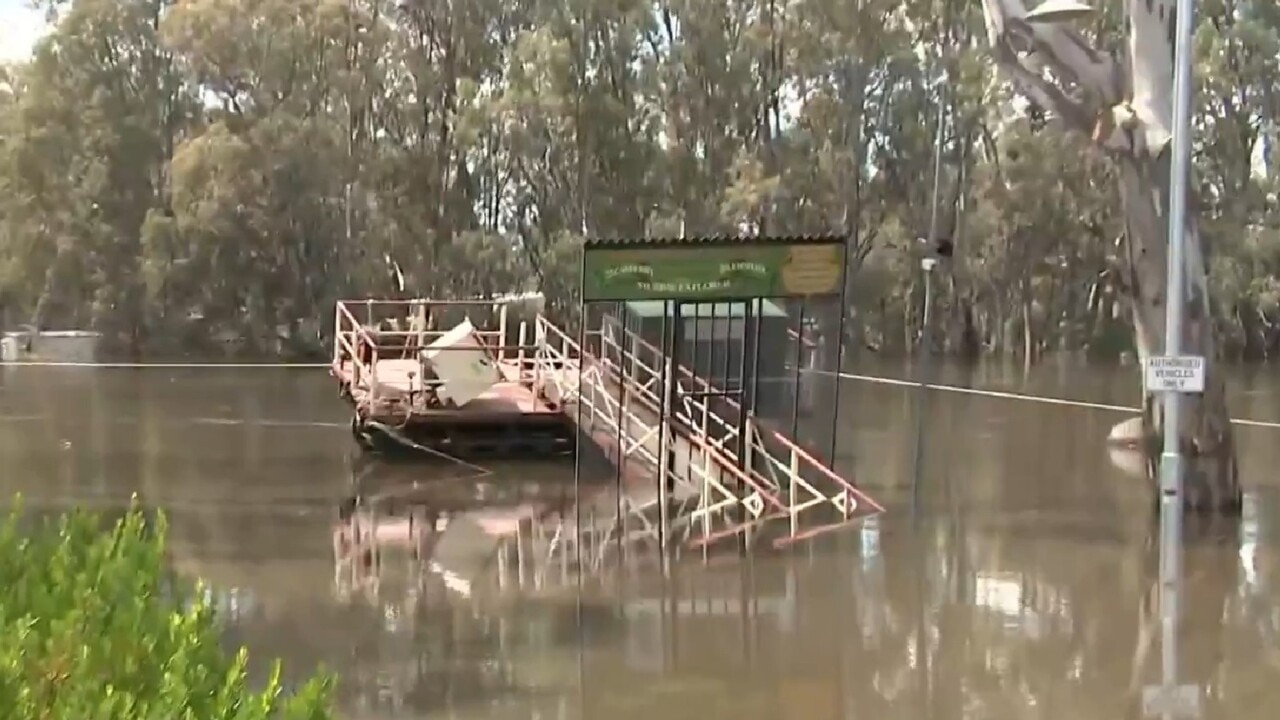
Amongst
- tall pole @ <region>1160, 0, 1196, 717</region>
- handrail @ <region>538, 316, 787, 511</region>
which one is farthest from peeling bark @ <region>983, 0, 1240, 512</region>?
handrail @ <region>538, 316, 787, 511</region>

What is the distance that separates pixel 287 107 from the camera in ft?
172

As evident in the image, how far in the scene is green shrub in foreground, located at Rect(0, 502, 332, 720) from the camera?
412 centimetres

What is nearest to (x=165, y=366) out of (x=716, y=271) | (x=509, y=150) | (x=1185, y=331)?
(x=509, y=150)

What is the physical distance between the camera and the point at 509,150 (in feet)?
160

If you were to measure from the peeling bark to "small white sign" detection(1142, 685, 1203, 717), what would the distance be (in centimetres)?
732

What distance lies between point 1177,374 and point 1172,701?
5013 millimetres

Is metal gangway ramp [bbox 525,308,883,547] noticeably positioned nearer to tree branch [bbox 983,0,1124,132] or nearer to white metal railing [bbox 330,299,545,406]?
white metal railing [bbox 330,299,545,406]

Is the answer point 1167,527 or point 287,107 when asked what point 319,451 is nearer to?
point 1167,527

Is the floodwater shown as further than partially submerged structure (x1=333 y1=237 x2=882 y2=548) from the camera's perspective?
No

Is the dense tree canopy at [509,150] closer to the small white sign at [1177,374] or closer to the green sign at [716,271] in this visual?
the green sign at [716,271]

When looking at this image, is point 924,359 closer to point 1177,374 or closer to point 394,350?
point 1177,374

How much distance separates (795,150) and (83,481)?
122 ft

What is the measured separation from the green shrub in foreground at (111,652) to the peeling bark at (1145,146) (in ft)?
40.0

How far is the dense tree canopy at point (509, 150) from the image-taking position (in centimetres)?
4944
